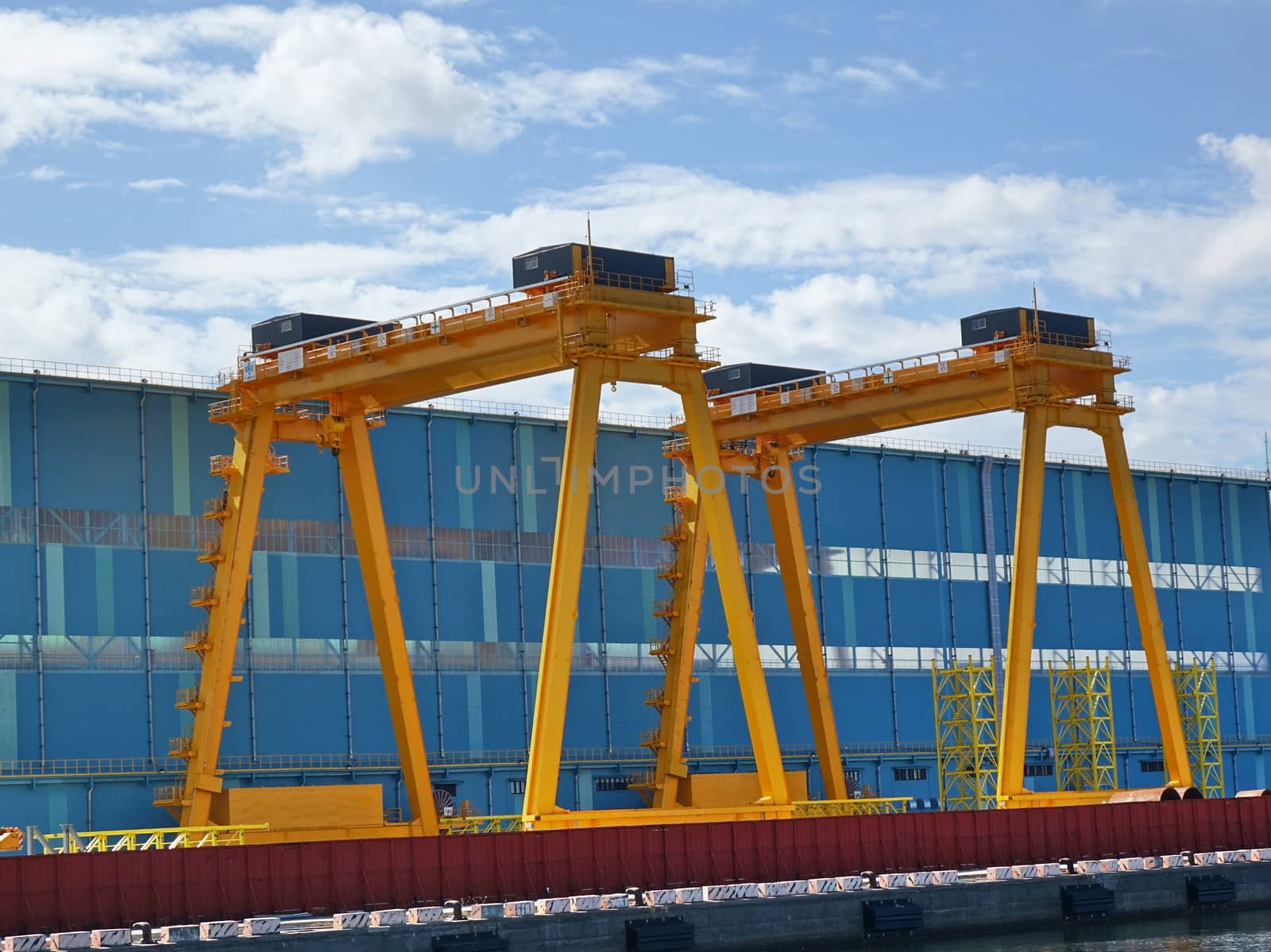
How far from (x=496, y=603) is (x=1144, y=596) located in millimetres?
18479

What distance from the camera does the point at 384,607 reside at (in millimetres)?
43750

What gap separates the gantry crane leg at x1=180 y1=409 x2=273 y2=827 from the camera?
44312 millimetres

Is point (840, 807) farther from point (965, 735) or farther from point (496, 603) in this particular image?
point (965, 735)

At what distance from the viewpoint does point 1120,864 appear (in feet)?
136

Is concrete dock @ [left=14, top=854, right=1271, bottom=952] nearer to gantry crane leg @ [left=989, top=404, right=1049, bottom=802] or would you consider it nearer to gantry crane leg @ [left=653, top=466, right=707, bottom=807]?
gantry crane leg @ [left=989, top=404, right=1049, bottom=802]

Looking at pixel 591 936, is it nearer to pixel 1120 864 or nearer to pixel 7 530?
pixel 1120 864

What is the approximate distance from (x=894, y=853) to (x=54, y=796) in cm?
2118

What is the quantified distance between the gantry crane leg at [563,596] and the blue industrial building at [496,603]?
15.5m

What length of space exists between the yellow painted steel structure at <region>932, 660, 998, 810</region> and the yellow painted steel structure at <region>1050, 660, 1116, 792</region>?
7.50 ft

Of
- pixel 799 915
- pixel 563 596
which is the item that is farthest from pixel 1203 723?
pixel 563 596

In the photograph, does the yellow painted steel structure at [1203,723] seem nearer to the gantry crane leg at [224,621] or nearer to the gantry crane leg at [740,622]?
the gantry crane leg at [740,622]

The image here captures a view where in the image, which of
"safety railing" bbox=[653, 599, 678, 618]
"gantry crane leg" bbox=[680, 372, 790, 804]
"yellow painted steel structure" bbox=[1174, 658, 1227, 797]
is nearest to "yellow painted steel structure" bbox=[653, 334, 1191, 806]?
"safety railing" bbox=[653, 599, 678, 618]

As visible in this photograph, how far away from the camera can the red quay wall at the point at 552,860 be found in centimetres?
2959

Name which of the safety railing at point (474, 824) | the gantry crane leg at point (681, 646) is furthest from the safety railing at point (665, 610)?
the safety railing at point (474, 824)
